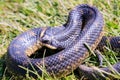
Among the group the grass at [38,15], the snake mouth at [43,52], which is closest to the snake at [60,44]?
the snake mouth at [43,52]

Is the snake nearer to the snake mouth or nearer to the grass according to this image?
the snake mouth

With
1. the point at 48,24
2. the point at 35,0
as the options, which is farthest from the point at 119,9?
the point at 35,0

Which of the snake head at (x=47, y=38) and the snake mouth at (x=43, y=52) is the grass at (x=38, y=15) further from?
the snake head at (x=47, y=38)

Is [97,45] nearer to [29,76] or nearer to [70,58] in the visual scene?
[70,58]

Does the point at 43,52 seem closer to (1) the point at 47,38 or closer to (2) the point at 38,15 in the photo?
(1) the point at 47,38

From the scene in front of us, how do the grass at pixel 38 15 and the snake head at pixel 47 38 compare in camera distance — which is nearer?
the snake head at pixel 47 38

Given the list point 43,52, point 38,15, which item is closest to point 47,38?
point 43,52

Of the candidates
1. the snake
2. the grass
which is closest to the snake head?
the snake
